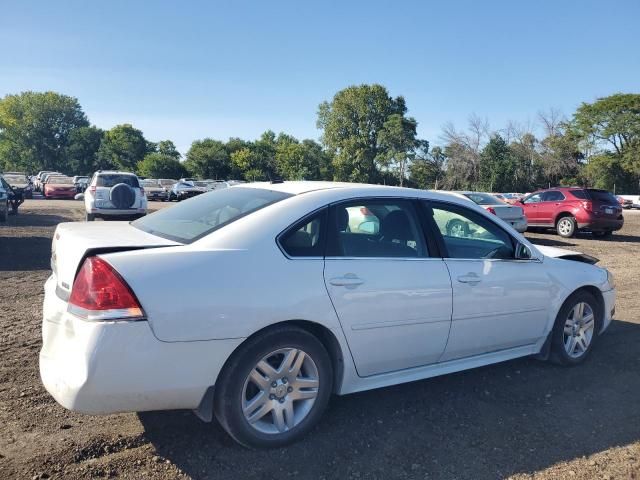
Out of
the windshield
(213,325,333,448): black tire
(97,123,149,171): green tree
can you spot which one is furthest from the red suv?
(97,123,149,171): green tree

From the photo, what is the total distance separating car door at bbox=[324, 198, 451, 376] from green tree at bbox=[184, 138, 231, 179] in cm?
7350

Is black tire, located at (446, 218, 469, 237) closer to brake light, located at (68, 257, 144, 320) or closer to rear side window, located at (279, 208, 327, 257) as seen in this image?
rear side window, located at (279, 208, 327, 257)

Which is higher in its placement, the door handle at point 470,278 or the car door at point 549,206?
the car door at point 549,206

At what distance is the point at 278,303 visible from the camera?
3.06 m

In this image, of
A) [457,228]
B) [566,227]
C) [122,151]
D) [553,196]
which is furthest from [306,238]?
[122,151]

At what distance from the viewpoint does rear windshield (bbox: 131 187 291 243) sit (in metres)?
3.36

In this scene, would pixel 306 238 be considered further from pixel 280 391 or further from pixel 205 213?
pixel 280 391

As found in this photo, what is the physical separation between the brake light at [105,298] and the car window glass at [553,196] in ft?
56.5

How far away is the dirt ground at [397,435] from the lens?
118 inches

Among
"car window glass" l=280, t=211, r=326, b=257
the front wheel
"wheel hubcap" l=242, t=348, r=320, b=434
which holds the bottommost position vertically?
"wheel hubcap" l=242, t=348, r=320, b=434

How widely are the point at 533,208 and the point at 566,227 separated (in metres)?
1.55

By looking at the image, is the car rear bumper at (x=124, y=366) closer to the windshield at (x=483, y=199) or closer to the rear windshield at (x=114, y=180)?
the windshield at (x=483, y=199)

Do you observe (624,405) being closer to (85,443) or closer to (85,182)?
(85,443)

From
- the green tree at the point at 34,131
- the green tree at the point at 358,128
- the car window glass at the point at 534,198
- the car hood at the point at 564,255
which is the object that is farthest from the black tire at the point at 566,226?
the green tree at the point at 34,131
